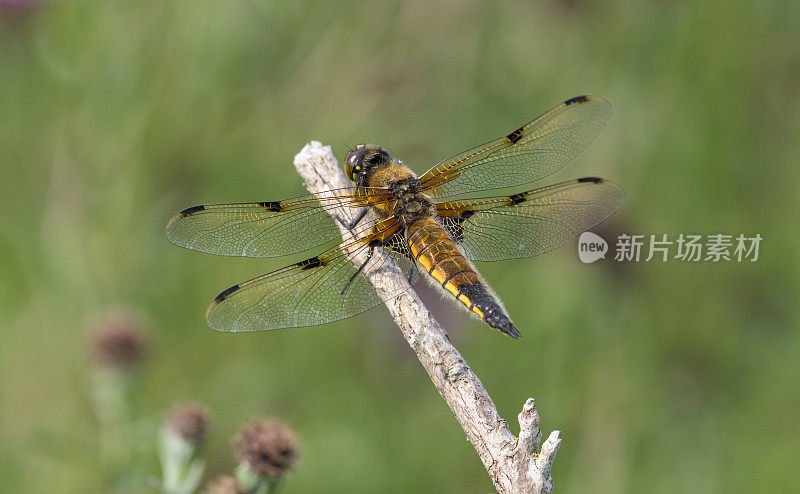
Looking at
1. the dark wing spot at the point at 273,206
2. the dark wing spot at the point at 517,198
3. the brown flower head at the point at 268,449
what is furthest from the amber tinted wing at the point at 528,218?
the brown flower head at the point at 268,449

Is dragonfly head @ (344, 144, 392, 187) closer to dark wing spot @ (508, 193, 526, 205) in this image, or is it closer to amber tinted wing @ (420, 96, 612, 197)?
amber tinted wing @ (420, 96, 612, 197)

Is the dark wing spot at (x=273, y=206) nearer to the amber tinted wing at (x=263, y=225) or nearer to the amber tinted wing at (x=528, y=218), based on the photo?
the amber tinted wing at (x=263, y=225)

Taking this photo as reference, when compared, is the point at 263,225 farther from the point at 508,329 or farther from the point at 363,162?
the point at 508,329

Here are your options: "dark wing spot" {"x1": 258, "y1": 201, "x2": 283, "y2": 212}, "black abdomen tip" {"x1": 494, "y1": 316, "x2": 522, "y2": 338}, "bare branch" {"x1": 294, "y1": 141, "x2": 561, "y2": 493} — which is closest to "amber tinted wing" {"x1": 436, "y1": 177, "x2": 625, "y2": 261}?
"black abdomen tip" {"x1": 494, "y1": 316, "x2": 522, "y2": 338}

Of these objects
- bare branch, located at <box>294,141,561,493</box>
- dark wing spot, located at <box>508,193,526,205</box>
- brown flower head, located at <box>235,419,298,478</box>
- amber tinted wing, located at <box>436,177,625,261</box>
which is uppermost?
dark wing spot, located at <box>508,193,526,205</box>

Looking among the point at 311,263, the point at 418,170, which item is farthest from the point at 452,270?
the point at 418,170
